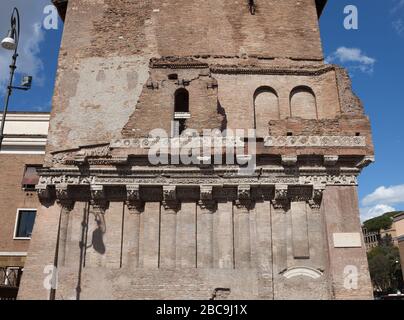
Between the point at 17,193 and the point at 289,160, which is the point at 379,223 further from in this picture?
the point at 289,160

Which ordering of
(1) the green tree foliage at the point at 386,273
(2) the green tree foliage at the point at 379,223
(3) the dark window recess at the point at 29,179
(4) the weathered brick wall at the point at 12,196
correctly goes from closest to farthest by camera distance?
1. (4) the weathered brick wall at the point at 12,196
2. (3) the dark window recess at the point at 29,179
3. (1) the green tree foliage at the point at 386,273
4. (2) the green tree foliage at the point at 379,223

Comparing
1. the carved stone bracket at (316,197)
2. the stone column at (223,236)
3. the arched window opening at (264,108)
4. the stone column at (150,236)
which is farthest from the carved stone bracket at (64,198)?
the carved stone bracket at (316,197)

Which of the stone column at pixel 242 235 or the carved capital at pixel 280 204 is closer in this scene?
the stone column at pixel 242 235

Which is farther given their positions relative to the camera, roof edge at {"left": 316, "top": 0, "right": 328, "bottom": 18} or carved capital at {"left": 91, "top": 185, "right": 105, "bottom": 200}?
roof edge at {"left": 316, "top": 0, "right": 328, "bottom": 18}

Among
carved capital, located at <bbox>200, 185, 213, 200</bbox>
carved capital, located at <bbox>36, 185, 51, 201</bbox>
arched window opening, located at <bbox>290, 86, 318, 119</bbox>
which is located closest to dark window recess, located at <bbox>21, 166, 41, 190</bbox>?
carved capital, located at <bbox>36, 185, 51, 201</bbox>

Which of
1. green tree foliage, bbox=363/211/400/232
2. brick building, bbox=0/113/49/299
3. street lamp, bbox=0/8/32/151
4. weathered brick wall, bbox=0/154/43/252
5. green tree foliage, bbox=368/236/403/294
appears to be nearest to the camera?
street lamp, bbox=0/8/32/151

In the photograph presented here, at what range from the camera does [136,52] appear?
15.0 m

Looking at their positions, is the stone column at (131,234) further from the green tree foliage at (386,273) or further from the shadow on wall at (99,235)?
the green tree foliage at (386,273)

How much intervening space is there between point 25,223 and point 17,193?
1494 millimetres

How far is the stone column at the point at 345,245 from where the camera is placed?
11.1 m

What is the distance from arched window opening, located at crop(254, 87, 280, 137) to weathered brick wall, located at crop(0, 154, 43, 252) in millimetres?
11139

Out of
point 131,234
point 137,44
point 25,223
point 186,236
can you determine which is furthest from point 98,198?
point 25,223

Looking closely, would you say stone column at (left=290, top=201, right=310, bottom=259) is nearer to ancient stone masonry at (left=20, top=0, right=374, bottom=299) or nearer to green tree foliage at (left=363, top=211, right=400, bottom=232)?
ancient stone masonry at (left=20, top=0, right=374, bottom=299)

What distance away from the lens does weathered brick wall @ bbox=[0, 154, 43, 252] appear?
1958cm
